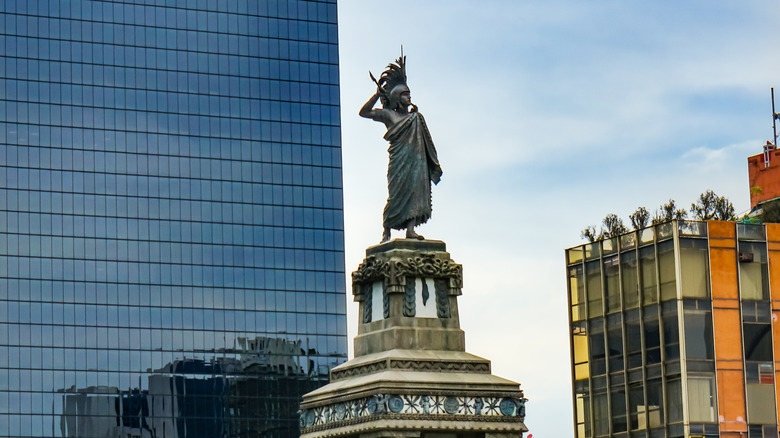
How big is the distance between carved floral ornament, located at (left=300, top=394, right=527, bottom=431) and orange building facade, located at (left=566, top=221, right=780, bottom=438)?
119 feet

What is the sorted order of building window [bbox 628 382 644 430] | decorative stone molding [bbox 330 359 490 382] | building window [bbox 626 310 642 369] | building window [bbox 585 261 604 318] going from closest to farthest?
1. decorative stone molding [bbox 330 359 490 382]
2. building window [bbox 628 382 644 430]
3. building window [bbox 626 310 642 369]
4. building window [bbox 585 261 604 318]

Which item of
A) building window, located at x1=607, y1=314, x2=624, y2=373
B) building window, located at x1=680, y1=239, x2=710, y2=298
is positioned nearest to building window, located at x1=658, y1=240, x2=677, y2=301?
building window, located at x1=680, y1=239, x2=710, y2=298

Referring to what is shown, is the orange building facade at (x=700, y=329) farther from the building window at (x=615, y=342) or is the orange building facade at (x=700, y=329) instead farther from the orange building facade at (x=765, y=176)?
the orange building facade at (x=765, y=176)

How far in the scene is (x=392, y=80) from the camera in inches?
1260

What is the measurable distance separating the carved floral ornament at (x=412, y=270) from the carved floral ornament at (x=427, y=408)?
7.19 feet

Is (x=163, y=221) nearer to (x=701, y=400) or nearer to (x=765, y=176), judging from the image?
(x=765, y=176)

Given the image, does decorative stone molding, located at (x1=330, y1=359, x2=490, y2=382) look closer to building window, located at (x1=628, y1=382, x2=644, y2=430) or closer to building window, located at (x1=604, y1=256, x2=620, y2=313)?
building window, located at (x1=628, y1=382, x2=644, y2=430)

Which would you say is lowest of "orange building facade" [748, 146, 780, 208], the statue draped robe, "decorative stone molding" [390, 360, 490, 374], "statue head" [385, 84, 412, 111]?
"decorative stone molding" [390, 360, 490, 374]

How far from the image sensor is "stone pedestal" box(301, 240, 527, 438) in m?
28.7

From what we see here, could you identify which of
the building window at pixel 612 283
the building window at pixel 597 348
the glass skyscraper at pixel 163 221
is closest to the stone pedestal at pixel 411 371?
the building window at pixel 612 283

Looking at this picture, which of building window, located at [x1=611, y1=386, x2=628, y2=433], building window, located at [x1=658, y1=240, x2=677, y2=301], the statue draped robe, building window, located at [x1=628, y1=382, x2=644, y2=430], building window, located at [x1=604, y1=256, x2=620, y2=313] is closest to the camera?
the statue draped robe

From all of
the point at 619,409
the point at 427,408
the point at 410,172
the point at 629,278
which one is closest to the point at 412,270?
the point at 410,172

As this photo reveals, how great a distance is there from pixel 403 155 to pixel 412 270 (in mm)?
2565

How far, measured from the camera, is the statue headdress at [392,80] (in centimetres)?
3189
